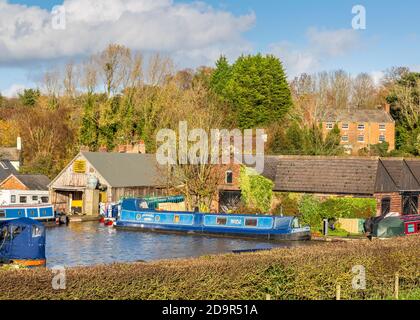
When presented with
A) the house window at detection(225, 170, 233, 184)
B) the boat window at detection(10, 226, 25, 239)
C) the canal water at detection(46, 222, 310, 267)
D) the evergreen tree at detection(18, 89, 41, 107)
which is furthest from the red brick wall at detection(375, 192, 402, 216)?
the evergreen tree at detection(18, 89, 41, 107)

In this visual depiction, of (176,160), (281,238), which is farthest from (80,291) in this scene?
(176,160)

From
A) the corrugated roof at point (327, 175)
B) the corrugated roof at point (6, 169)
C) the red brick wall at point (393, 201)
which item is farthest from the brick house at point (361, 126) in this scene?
the red brick wall at point (393, 201)

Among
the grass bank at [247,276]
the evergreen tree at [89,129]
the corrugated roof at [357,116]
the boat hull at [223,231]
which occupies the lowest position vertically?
the boat hull at [223,231]

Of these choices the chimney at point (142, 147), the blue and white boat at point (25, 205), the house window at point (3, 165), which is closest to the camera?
the blue and white boat at point (25, 205)

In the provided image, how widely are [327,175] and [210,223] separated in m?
9.89

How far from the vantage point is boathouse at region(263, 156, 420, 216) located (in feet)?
170

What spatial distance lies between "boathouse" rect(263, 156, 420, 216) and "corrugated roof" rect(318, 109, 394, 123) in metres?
44.0

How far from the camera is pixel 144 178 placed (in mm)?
67625

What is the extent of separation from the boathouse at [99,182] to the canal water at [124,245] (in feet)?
25.9

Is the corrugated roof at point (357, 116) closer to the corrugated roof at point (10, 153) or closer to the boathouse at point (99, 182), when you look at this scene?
the boathouse at point (99, 182)

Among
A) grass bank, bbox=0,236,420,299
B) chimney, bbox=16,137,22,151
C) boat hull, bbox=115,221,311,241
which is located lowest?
boat hull, bbox=115,221,311,241

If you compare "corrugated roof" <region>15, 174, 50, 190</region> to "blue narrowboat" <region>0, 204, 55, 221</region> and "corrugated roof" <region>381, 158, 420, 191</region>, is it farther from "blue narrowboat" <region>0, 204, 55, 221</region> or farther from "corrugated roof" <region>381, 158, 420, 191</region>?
"corrugated roof" <region>381, 158, 420, 191</region>

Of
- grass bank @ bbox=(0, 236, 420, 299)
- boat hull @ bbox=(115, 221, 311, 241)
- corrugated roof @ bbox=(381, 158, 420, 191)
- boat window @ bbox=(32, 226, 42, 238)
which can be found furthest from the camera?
corrugated roof @ bbox=(381, 158, 420, 191)

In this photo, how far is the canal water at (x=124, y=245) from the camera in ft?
134
